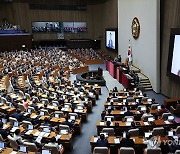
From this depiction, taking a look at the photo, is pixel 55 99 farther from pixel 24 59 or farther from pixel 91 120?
pixel 24 59

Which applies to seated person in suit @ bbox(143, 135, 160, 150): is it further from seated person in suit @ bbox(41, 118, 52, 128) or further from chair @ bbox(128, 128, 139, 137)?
seated person in suit @ bbox(41, 118, 52, 128)

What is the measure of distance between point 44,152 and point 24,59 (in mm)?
21775

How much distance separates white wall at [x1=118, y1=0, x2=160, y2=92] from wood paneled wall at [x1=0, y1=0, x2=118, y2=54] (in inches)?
472

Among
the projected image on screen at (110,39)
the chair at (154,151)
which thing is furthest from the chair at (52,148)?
the projected image on screen at (110,39)

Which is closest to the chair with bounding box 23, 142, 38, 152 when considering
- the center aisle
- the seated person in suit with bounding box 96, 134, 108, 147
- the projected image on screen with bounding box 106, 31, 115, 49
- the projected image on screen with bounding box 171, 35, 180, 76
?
the center aisle

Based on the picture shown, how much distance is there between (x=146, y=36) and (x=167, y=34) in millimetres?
3290

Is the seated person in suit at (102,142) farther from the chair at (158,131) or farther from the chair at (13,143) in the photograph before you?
the chair at (13,143)

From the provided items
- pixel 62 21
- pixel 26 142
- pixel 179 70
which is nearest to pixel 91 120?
pixel 26 142

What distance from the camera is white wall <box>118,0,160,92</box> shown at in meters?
18.1

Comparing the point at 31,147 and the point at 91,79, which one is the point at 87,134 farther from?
the point at 91,79

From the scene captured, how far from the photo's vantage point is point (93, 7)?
42781mm

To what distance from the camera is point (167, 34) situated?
1684 cm

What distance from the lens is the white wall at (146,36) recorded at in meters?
18.1

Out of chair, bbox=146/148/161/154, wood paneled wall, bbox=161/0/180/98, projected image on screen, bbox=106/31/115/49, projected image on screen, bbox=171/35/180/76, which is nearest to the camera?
chair, bbox=146/148/161/154
